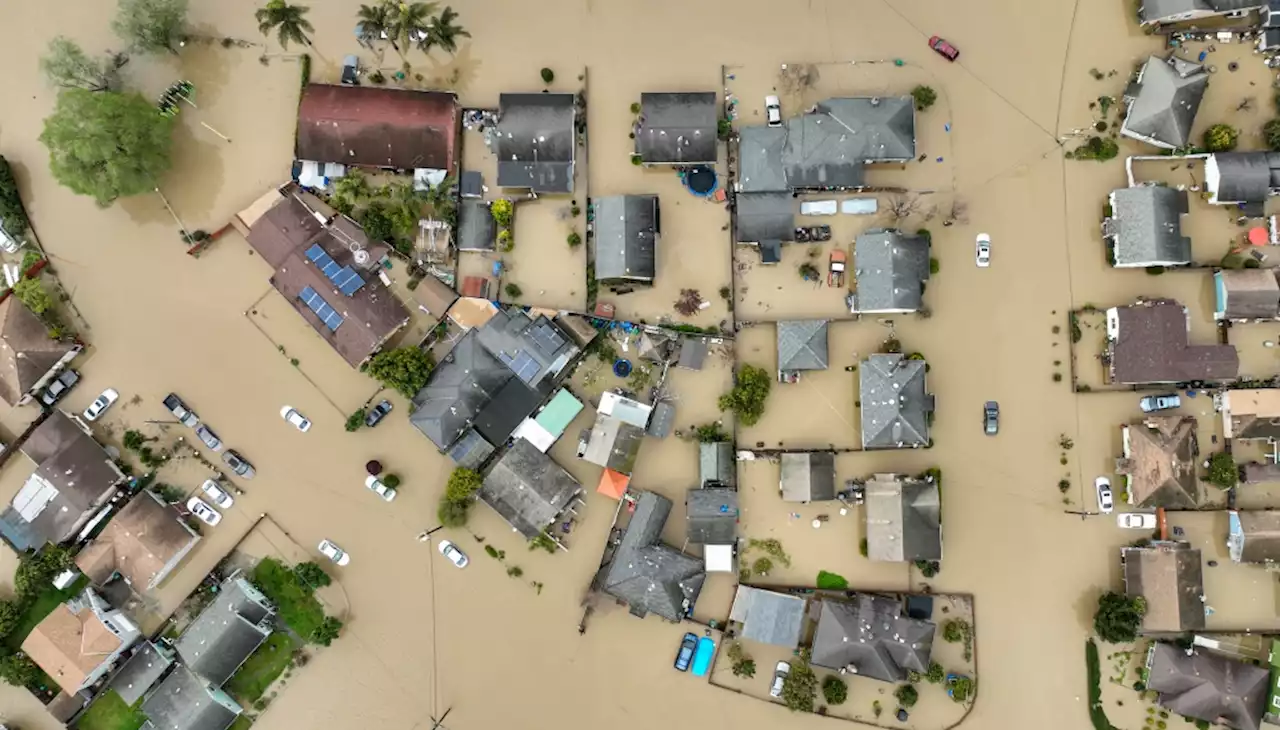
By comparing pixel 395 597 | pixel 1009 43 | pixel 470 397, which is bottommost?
pixel 395 597

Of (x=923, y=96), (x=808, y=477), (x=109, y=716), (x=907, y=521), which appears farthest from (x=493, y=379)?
(x=109, y=716)

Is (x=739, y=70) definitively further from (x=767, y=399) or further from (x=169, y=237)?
(x=169, y=237)

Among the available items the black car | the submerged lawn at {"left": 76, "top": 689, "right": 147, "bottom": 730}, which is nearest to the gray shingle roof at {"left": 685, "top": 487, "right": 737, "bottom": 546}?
the black car

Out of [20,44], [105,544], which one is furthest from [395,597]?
[20,44]

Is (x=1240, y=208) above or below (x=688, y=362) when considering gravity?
above

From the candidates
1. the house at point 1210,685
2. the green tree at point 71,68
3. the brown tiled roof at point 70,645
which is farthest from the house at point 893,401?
the green tree at point 71,68

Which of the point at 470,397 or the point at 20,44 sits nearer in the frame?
the point at 470,397

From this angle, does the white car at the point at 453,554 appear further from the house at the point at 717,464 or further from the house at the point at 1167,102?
the house at the point at 1167,102
